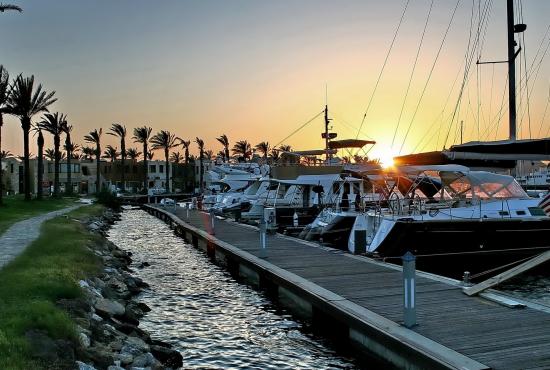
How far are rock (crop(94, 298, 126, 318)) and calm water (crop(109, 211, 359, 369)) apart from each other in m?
0.80

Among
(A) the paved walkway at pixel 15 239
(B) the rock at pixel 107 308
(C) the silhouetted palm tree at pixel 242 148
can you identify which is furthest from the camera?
(C) the silhouetted palm tree at pixel 242 148

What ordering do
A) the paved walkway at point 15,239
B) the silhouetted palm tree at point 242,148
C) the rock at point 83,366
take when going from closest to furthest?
the rock at point 83,366 → the paved walkway at point 15,239 → the silhouetted palm tree at point 242,148

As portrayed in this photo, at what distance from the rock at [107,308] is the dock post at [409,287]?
20.4ft

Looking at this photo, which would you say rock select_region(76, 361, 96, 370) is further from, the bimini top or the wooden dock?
the bimini top

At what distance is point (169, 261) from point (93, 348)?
53.4ft

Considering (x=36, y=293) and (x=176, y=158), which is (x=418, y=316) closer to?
(x=36, y=293)

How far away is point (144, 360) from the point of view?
9.04m

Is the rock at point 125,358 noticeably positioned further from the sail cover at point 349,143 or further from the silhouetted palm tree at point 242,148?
the silhouetted palm tree at point 242,148

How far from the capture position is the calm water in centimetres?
1045

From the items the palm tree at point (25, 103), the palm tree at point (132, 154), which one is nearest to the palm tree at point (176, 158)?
the palm tree at point (132, 154)

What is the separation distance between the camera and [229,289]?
1775 cm

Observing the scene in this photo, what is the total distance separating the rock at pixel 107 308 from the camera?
1153 cm

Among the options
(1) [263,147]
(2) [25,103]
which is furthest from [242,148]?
(2) [25,103]

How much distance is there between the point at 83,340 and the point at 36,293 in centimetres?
210
